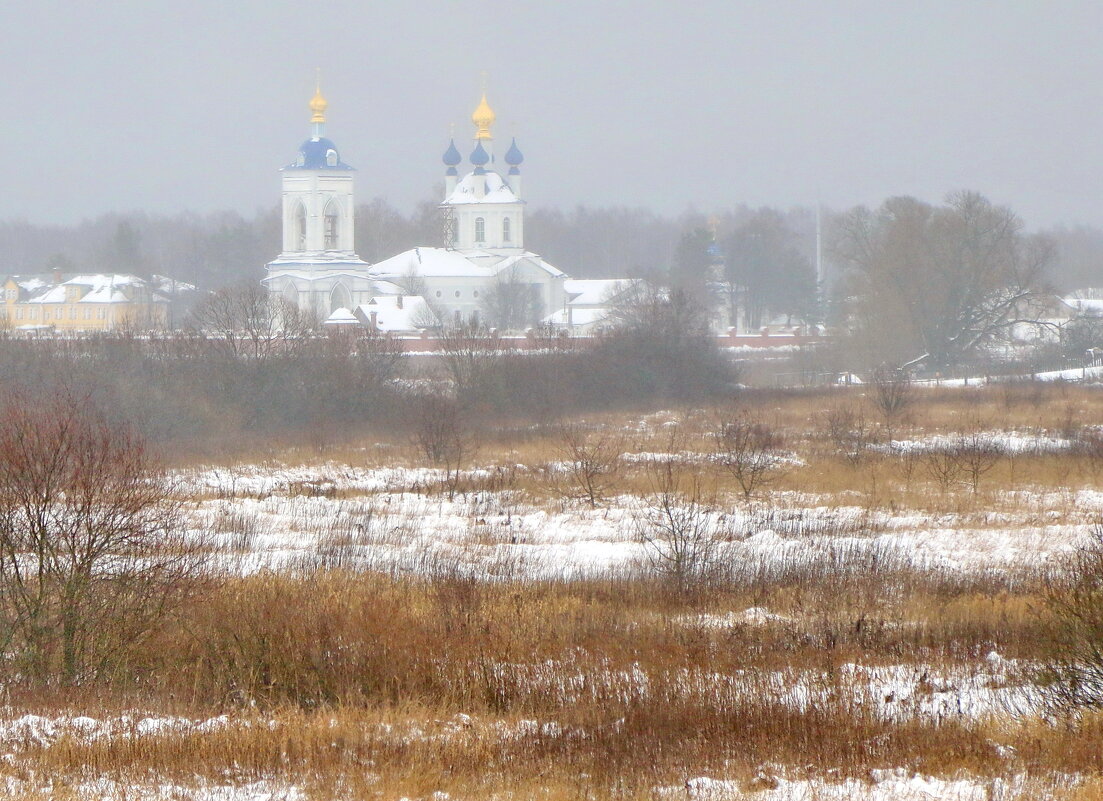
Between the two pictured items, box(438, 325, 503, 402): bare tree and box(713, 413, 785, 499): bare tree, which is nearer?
box(713, 413, 785, 499): bare tree

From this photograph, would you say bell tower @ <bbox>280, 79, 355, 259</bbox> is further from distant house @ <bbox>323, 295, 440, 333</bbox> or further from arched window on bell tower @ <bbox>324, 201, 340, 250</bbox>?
distant house @ <bbox>323, 295, 440, 333</bbox>

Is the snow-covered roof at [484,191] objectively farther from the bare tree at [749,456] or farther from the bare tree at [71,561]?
the bare tree at [71,561]

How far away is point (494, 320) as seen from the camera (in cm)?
7088

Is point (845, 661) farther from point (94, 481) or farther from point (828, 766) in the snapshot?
point (94, 481)

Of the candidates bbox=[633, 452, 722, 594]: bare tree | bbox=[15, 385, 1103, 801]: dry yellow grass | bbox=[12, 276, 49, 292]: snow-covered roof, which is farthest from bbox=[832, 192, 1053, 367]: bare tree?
bbox=[12, 276, 49, 292]: snow-covered roof

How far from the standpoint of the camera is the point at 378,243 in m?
94.9

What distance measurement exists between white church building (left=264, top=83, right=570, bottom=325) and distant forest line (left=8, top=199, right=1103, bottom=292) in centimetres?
1106

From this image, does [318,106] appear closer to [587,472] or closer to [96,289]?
[96,289]

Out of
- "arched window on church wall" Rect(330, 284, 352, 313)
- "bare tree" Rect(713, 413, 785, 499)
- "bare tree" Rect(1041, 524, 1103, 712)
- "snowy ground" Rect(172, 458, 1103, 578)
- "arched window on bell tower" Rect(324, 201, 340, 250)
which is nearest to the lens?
"bare tree" Rect(1041, 524, 1103, 712)

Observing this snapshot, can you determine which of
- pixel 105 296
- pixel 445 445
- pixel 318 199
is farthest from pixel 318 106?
pixel 445 445

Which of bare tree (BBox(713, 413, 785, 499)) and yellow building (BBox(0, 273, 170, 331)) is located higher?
yellow building (BBox(0, 273, 170, 331))

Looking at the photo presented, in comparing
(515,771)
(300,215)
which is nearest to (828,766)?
(515,771)

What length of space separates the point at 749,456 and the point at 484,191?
58649 millimetres

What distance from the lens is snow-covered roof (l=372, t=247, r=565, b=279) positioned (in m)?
72.9
